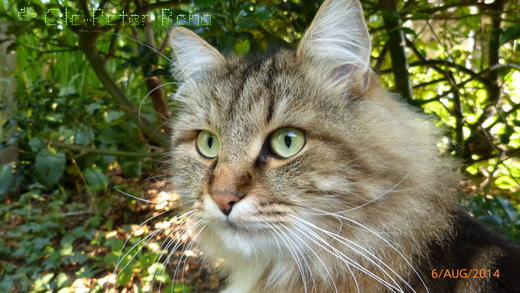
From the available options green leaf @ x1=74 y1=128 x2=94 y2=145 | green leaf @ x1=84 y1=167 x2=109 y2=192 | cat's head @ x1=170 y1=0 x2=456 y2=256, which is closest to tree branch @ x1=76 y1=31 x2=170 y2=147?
green leaf @ x1=74 y1=128 x2=94 y2=145

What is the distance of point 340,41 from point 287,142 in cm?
40

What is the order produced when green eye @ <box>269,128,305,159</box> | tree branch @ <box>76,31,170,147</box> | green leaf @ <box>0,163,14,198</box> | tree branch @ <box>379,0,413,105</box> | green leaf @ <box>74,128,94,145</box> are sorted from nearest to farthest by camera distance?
green eye @ <box>269,128,305,159</box> → tree branch @ <box>76,31,170,147</box> → tree branch @ <box>379,0,413,105</box> → green leaf @ <box>74,128,94,145</box> → green leaf @ <box>0,163,14,198</box>

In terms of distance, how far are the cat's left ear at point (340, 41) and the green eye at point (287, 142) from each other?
273mm

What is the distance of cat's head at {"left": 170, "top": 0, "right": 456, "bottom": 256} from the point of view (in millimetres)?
1202

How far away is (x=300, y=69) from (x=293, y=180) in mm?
436

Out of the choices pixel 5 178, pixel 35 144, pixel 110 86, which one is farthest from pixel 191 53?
pixel 5 178

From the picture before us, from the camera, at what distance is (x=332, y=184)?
1.21 m

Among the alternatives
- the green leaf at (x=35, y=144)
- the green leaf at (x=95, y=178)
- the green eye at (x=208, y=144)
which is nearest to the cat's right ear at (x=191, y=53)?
the green eye at (x=208, y=144)

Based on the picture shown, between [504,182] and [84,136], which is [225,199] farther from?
[504,182]

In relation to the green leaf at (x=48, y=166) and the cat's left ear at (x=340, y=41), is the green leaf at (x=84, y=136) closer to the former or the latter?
the green leaf at (x=48, y=166)

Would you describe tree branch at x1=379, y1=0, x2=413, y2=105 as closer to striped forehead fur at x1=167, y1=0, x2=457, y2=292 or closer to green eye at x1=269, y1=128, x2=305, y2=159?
striped forehead fur at x1=167, y1=0, x2=457, y2=292

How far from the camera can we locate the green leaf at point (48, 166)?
3.04 m

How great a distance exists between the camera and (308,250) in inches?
52.1

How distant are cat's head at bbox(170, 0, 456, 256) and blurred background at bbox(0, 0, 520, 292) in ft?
1.36
